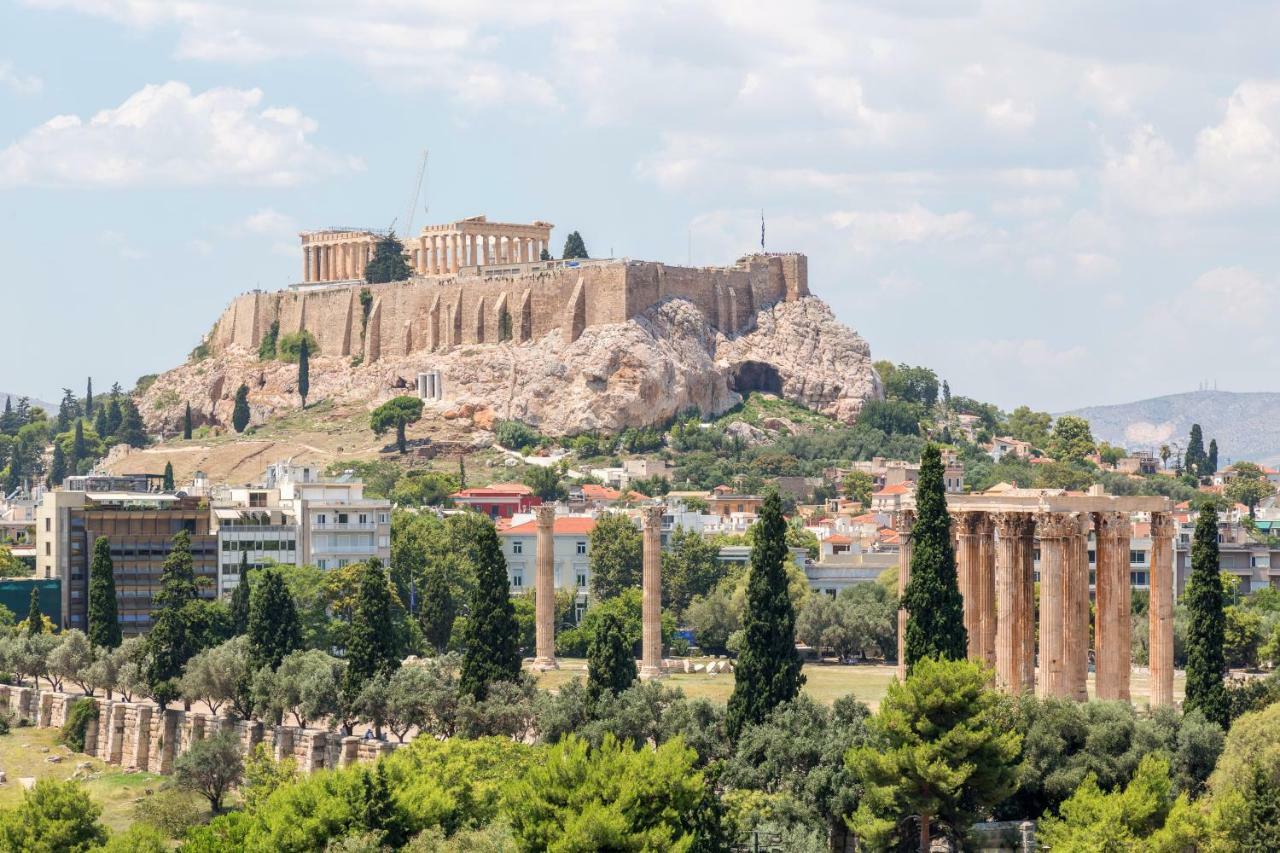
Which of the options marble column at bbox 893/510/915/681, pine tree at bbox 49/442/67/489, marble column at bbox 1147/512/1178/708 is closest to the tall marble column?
marble column at bbox 893/510/915/681

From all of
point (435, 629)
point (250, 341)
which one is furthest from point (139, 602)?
point (250, 341)

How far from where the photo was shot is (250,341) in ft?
534

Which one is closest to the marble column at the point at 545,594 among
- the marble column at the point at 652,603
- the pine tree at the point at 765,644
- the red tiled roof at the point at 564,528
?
the marble column at the point at 652,603

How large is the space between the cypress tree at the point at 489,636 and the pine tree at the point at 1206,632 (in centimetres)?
1590

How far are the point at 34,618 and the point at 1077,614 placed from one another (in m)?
40.9

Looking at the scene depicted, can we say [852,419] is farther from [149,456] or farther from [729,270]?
[149,456]

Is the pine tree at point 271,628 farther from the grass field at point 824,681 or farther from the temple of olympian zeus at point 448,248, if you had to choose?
the temple of olympian zeus at point 448,248

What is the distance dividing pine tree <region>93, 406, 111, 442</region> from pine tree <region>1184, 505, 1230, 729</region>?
115046mm

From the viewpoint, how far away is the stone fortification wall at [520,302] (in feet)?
464

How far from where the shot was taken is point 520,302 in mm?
145500

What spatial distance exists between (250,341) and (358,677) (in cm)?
10697

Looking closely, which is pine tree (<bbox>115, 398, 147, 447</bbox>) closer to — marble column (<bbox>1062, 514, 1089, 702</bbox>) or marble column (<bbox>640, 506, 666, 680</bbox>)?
marble column (<bbox>640, 506, 666, 680</bbox>)

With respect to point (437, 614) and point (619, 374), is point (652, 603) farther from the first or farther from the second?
point (619, 374)

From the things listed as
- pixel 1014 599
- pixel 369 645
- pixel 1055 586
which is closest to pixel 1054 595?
pixel 1055 586
